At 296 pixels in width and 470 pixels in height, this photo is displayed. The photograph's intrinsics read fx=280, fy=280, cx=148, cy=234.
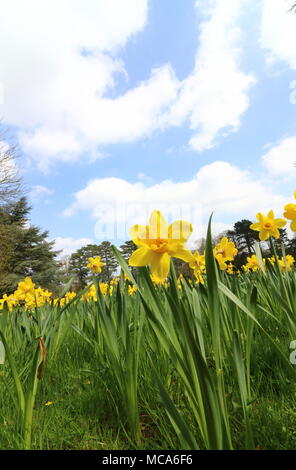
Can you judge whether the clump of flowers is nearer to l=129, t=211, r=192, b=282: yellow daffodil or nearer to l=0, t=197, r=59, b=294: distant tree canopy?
l=129, t=211, r=192, b=282: yellow daffodil

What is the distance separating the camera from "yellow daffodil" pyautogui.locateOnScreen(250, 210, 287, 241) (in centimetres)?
198

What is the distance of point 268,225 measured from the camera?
199cm

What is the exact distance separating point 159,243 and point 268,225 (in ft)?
4.70

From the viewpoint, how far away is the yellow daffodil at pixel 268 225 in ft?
6.49

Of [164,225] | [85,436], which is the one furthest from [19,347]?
[164,225]

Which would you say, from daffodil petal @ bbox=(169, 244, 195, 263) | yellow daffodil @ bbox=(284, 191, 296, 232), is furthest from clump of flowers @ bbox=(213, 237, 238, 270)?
daffodil petal @ bbox=(169, 244, 195, 263)

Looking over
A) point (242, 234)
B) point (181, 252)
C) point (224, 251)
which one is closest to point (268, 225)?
point (224, 251)

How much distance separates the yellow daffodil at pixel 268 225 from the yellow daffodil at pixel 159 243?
1.37 m

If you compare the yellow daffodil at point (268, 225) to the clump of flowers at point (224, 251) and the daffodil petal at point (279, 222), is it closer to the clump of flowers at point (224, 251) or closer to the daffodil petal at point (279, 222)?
the daffodil petal at point (279, 222)

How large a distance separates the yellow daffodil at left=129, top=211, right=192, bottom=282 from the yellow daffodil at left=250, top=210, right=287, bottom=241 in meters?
1.37
